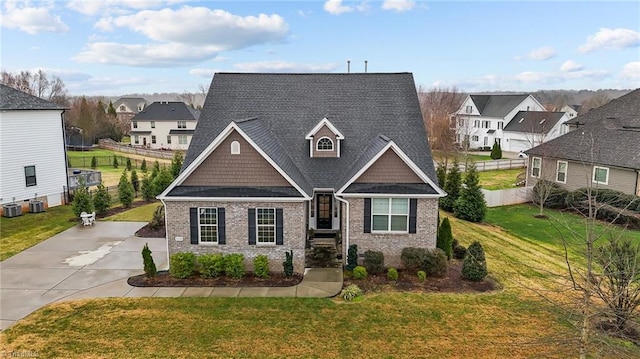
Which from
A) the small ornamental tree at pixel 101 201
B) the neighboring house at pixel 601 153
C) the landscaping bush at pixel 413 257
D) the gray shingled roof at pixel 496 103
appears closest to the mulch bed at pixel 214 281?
the landscaping bush at pixel 413 257

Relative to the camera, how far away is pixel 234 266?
1631 cm

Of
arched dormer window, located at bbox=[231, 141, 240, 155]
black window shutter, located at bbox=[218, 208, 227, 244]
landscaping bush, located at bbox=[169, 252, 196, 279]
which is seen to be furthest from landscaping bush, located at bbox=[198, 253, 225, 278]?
arched dormer window, located at bbox=[231, 141, 240, 155]

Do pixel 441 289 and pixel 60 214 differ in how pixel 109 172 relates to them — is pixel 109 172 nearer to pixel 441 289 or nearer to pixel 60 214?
pixel 60 214

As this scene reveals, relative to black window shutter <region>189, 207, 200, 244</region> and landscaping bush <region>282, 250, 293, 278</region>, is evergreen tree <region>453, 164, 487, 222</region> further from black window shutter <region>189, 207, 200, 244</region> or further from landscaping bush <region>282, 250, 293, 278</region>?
black window shutter <region>189, 207, 200, 244</region>

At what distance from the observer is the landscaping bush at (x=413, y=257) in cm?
1695

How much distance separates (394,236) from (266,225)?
5255 millimetres

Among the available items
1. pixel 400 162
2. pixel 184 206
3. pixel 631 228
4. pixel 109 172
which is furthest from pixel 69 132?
pixel 631 228

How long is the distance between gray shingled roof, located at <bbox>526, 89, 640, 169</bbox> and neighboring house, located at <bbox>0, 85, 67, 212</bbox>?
34764 millimetres

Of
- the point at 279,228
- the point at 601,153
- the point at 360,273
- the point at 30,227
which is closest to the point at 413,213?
the point at 360,273

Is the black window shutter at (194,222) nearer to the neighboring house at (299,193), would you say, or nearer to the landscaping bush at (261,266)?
the neighboring house at (299,193)

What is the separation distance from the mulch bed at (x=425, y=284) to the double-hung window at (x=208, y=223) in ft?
18.1

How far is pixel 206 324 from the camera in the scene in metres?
13.0

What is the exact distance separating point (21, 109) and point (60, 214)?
694 cm

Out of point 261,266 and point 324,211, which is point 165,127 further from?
point 261,266
